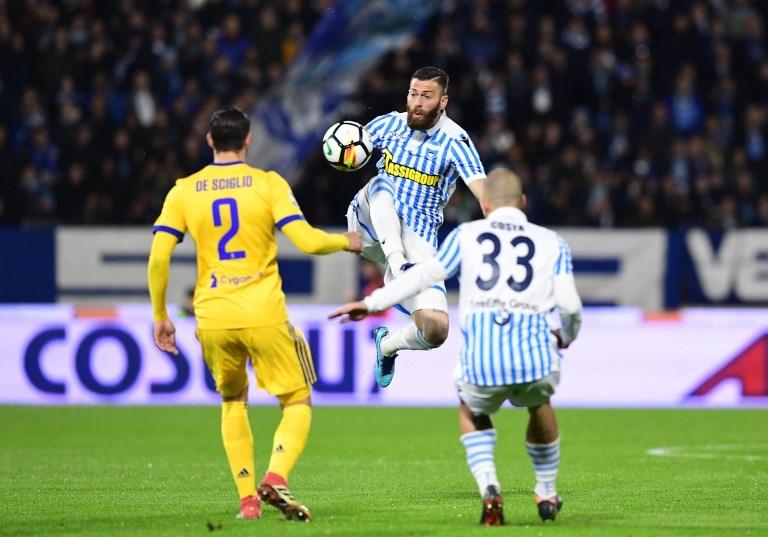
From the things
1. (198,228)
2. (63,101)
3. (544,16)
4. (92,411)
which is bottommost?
(92,411)

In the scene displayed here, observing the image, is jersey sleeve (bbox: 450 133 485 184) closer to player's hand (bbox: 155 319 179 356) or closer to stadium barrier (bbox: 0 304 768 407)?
player's hand (bbox: 155 319 179 356)

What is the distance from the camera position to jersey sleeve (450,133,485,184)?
9648 mm

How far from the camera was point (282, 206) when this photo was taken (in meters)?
7.78

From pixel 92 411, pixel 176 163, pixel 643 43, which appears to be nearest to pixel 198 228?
pixel 92 411

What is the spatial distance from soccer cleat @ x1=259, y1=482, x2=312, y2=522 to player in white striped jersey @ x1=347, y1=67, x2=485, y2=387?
2.54m

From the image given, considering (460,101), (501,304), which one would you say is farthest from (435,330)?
(460,101)

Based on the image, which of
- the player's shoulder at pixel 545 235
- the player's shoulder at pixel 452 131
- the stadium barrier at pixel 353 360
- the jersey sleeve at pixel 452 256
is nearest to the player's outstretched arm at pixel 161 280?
the jersey sleeve at pixel 452 256

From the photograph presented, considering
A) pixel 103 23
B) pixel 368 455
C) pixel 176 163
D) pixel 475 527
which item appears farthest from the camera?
pixel 103 23

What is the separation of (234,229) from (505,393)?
163 centimetres

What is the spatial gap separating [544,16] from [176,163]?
5910 mm

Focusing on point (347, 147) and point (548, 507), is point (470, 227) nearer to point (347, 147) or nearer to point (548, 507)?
point (548, 507)

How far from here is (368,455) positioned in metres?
12.4

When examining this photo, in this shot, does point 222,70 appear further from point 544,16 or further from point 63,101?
point 544,16

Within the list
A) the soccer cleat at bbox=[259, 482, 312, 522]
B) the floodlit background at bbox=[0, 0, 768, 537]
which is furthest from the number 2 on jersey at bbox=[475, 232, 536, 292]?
the floodlit background at bbox=[0, 0, 768, 537]
